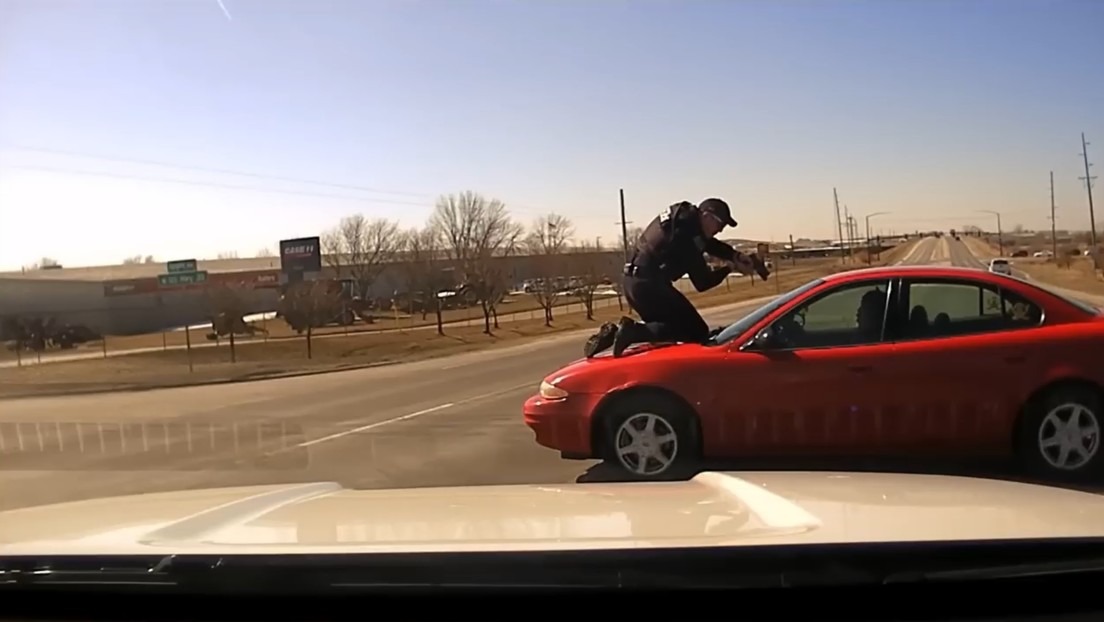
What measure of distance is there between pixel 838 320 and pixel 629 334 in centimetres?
160

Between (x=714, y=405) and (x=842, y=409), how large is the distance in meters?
0.87

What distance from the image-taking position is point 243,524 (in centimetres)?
378

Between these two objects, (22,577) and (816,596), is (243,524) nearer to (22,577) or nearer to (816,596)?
(22,577)

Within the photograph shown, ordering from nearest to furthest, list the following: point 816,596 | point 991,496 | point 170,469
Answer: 1. point 816,596
2. point 991,496
3. point 170,469

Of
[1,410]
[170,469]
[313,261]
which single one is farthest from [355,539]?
[313,261]

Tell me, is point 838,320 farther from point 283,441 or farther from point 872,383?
point 283,441

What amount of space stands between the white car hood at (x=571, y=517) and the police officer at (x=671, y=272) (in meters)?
3.37

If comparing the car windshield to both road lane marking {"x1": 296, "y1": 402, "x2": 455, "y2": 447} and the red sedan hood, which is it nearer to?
the red sedan hood

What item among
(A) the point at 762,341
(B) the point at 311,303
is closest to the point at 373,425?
(A) the point at 762,341

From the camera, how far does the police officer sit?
8180 mm

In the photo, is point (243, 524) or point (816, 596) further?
point (243, 524)

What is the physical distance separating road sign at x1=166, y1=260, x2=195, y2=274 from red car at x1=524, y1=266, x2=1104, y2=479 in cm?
6319

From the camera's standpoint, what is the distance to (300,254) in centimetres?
7275

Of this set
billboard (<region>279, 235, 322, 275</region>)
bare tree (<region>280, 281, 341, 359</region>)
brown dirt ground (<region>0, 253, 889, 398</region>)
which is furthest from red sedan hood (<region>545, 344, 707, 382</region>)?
billboard (<region>279, 235, 322, 275</region>)
